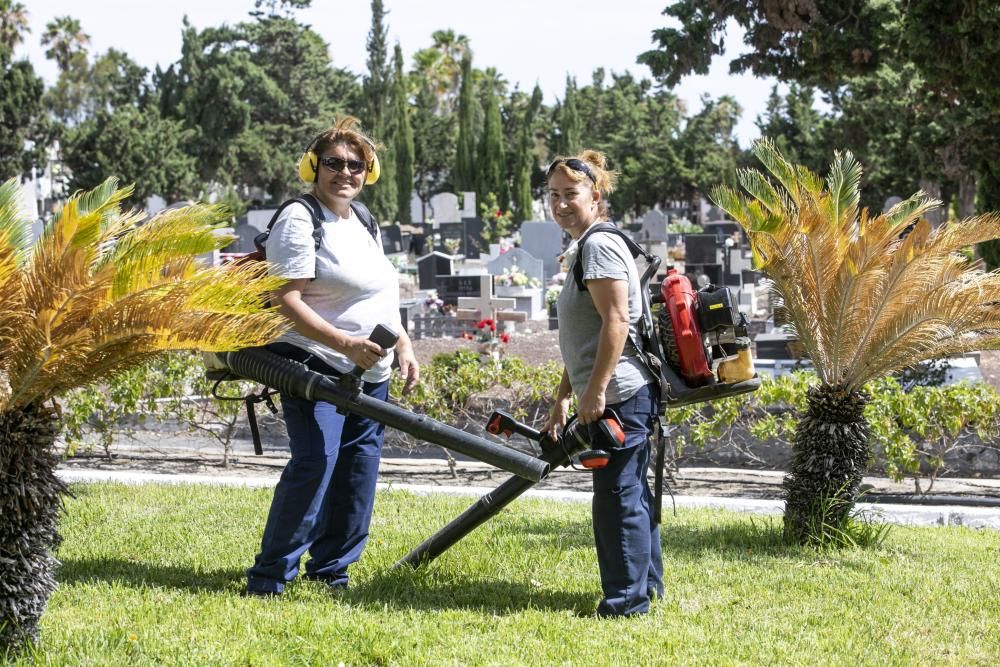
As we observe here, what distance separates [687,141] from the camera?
194 ft

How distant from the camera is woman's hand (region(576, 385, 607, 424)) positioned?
3473 millimetres

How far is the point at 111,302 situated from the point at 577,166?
5.31 ft

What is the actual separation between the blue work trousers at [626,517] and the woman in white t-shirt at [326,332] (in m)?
0.91

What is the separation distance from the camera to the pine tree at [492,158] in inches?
1966

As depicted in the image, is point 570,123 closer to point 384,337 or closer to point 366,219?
point 366,219

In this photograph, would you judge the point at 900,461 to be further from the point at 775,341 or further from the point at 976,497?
the point at 775,341

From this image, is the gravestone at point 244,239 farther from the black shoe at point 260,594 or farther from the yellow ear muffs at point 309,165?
the black shoe at point 260,594

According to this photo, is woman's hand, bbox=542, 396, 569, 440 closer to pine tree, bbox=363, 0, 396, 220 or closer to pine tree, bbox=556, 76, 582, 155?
pine tree, bbox=363, 0, 396, 220

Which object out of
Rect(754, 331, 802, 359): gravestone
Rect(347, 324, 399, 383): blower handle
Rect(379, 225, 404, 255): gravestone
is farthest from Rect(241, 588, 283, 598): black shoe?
Rect(379, 225, 404, 255): gravestone

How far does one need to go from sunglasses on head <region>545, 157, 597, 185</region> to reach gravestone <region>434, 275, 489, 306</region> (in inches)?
540

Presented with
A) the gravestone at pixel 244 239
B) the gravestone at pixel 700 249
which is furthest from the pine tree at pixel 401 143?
the gravestone at pixel 700 249

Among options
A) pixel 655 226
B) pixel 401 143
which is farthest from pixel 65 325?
pixel 401 143

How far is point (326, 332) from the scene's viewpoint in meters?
3.56

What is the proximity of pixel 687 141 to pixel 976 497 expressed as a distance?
175 ft
